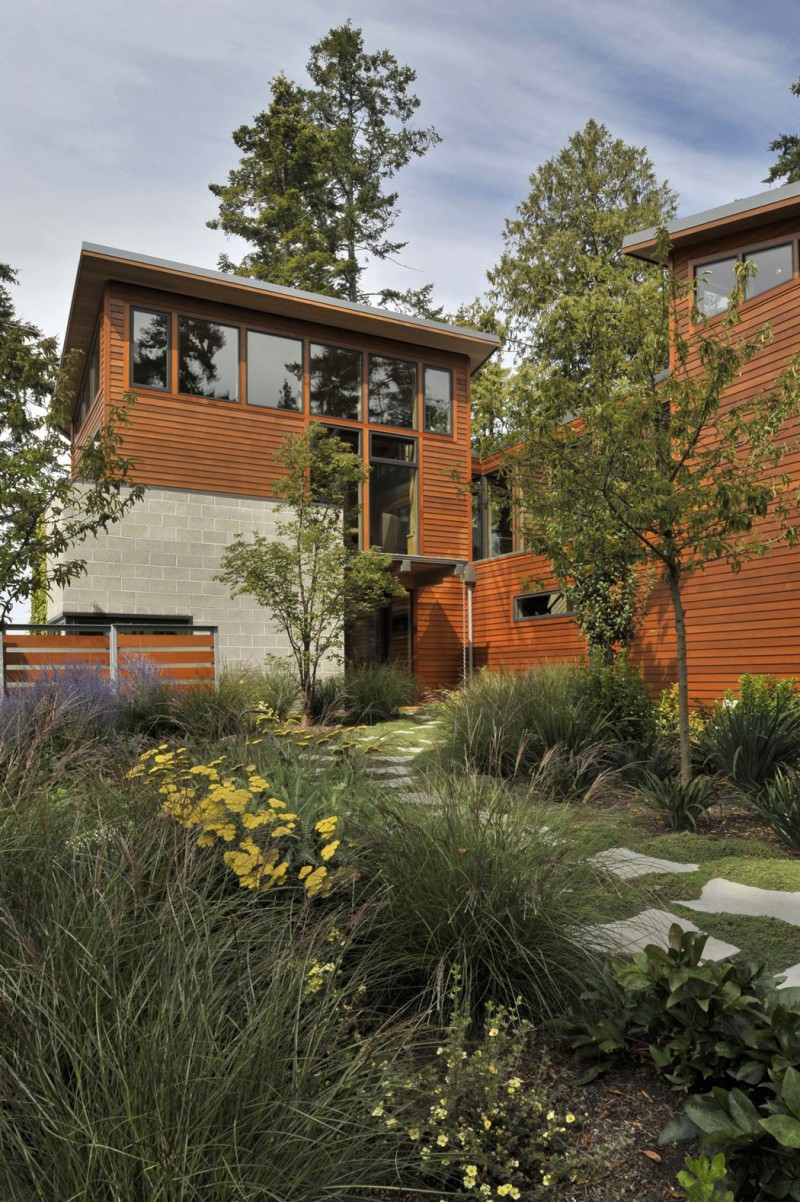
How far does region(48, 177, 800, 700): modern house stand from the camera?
9531mm

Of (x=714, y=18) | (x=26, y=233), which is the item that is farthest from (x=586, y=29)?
(x=26, y=233)

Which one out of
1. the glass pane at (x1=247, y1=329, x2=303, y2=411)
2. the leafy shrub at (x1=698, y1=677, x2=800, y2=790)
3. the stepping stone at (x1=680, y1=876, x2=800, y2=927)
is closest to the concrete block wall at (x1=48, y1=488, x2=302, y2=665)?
the glass pane at (x1=247, y1=329, x2=303, y2=411)

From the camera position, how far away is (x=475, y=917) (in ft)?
7.26

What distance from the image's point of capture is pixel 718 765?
18.7 feet

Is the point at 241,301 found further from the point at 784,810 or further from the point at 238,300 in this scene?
the point at 784,810

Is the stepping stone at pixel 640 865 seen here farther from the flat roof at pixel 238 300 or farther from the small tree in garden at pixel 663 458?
the flat roof at pixel 238 300

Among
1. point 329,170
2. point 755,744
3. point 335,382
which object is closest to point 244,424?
point 335,382

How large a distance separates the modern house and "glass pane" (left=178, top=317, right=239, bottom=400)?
0.09 ft

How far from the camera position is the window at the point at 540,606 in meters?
13.6

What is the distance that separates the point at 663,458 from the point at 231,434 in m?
9.18

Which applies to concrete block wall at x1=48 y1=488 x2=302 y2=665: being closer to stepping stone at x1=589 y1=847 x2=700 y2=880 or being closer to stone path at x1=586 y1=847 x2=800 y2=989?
stepping stone at x1=589 y1=847 x2=700 y2=880

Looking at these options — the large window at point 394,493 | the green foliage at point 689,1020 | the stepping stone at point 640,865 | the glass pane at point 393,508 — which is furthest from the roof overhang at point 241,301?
the green foliage at point 689,1020

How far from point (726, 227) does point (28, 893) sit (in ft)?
33.9

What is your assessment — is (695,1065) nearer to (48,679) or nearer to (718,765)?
(718,765)
